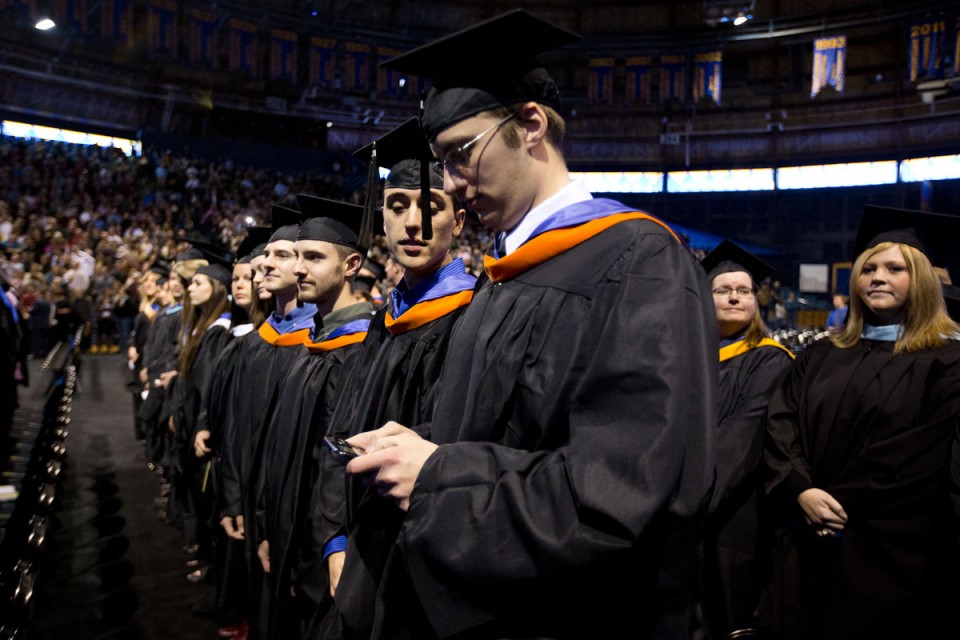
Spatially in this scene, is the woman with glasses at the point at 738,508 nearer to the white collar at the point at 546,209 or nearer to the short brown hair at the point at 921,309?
the short brown hair at the point at 921,309

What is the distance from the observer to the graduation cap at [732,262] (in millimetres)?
3795

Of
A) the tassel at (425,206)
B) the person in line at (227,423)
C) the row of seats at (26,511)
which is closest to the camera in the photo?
the tassel at (425,206)

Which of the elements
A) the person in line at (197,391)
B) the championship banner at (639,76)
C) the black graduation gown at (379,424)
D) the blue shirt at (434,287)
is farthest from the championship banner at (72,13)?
the blue shirt at (434,287)

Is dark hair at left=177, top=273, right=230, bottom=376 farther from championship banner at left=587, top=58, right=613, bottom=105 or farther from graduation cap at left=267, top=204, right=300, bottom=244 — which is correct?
championship banner at left=587, top=58, right=613, bottom=105

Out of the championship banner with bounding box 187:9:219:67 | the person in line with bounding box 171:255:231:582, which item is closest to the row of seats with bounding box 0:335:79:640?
the person in line with bounding box 171:255:231:582

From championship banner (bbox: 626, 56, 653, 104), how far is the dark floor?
69.0ft

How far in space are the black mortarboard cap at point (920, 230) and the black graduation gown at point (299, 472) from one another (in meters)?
2.28

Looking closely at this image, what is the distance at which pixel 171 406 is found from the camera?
5719mm

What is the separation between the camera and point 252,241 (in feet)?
15.5

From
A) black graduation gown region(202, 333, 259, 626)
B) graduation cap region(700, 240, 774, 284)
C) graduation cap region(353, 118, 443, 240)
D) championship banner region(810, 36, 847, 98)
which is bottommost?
black graduation gown region(202, 333, 259, 626)

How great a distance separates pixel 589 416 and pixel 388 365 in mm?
1196

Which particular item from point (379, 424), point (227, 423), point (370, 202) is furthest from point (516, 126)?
point (227, 423)

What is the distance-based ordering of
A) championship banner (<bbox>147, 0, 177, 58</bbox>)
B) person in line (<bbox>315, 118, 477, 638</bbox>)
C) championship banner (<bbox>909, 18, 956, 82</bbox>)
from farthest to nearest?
championship banner (<bbox>147, 0, 177, 58</bbox>), championship banner (<bbox>909, 18, 956, 82</bbox>), person in line (<bbox>315, 118, 477, 638</bbox>)

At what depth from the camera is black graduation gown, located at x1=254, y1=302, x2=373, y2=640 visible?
271 cm
